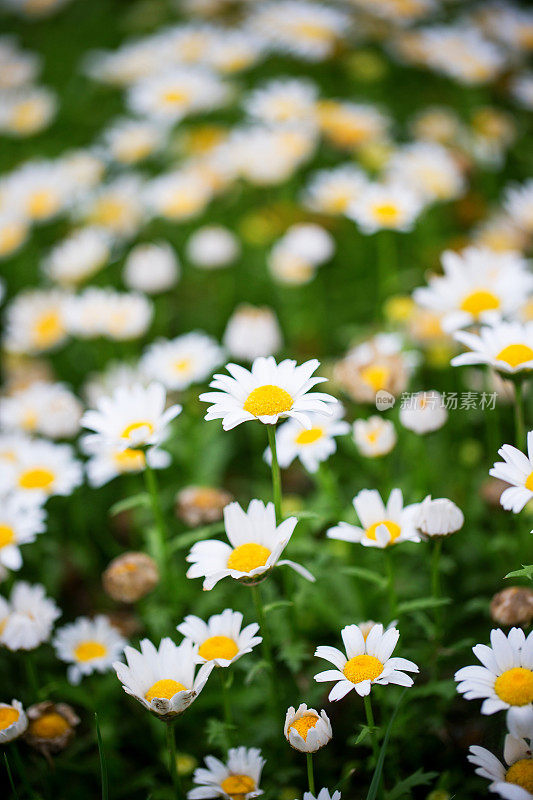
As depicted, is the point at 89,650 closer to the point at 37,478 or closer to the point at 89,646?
the point at 89,646

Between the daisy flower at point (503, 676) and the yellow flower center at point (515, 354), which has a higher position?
the yellow flower center at point (515, 354)

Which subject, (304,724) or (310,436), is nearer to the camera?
(304,724)

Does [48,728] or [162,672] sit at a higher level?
[162,672]

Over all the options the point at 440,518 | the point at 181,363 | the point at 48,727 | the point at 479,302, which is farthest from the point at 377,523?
the point at 181,363

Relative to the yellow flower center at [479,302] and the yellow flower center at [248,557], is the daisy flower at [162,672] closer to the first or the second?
the yellow flower center at [248,557]

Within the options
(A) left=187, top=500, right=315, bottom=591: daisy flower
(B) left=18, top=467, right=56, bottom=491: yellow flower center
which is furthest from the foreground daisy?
(B) left=18, top=467, right=56, bottom=491: yellow flower center

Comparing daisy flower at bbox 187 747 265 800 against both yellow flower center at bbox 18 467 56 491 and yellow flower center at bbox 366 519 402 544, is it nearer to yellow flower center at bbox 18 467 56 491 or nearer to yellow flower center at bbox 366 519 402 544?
yellow flower center at bbox 366 519 402 544

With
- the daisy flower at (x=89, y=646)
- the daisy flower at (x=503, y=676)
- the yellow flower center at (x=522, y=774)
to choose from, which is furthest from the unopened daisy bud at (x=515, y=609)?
the daisy flower at (x=89, y=646)
